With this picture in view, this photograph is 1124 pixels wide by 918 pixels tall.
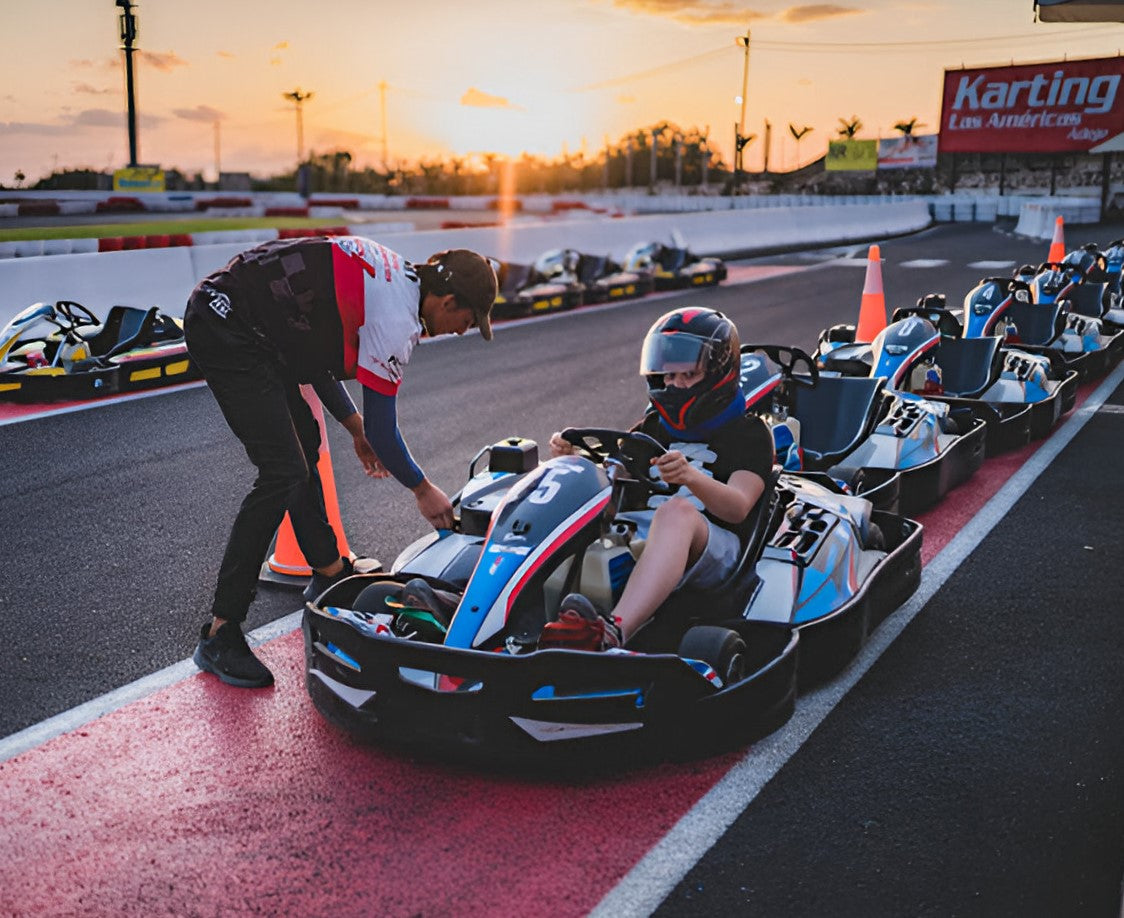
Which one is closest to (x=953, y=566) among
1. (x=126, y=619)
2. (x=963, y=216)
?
(x=126, y=619)

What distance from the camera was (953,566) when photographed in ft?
16.0

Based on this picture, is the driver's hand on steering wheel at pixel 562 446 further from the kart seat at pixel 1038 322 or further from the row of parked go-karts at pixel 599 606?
the kart seat at pixel 1038 322

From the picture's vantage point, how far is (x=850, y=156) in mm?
71250

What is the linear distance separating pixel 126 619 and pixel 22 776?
3.86 ft

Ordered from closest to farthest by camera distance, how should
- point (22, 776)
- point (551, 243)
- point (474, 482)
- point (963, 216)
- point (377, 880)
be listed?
point (377, 880)
point (22, 776)
point (474, 482)
point (551, 243)
point (963, 216)

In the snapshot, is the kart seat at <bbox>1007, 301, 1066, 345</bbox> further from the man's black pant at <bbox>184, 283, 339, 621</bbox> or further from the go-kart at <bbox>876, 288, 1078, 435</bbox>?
the man's black pant at <bbox>184, 283, 339, 621</bbox>

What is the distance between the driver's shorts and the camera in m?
3.49

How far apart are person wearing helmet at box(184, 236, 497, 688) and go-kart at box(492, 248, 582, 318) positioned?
9.56 meters

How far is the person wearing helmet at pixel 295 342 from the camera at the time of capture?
11.2ft

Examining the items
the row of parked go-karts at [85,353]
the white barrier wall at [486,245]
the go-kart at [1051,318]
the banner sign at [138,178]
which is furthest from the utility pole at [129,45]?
the go-kart at [1051,318]

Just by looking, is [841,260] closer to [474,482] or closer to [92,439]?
[92,439]

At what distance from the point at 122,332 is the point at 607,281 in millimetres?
7258

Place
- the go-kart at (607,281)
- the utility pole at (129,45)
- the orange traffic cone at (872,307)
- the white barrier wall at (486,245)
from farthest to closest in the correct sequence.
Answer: the utility pole at (129,45) → the go-kart at (607,281) → the white barrier wall at (486,245) → the orange traffic cone at (872,307)

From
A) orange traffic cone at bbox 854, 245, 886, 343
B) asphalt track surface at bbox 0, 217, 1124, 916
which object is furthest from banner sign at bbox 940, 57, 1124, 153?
asphalt track surface at bbox 0, 217, 1124, 916
